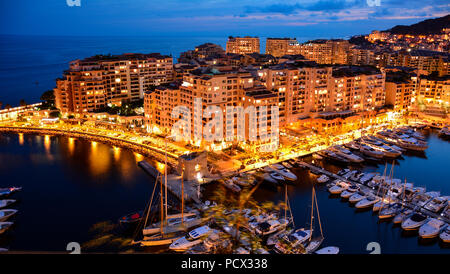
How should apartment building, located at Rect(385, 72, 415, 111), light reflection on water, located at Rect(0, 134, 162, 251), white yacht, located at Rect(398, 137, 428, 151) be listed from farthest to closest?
apartment building, located at Rect(385, 72, 415, 111) → white yacht, located at Rect(398, 137, 428, 151) → light reflection on water, located at Rect(0, 134, 162, 251)

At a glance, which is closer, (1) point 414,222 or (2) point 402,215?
(1) point 414,222

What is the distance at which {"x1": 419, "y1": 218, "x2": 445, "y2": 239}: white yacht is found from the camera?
467 inches

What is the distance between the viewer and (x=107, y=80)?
88.0ft

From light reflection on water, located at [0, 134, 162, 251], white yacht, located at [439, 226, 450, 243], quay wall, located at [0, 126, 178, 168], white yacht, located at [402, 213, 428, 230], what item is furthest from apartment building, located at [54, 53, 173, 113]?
white yacht, located at [439, 226, 450, 243]

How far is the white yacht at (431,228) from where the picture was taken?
11852mm

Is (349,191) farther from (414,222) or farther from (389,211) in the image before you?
(414,222)

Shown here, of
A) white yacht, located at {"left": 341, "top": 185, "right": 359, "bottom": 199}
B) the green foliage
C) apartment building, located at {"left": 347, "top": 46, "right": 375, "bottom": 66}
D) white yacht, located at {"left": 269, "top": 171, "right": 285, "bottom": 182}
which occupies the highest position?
apartment building, located at {"left": 347, "top": 46, "right": 375, "bottom": 66}

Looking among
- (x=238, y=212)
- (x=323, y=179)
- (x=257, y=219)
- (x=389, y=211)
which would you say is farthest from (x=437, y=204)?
(x=238, y=212)

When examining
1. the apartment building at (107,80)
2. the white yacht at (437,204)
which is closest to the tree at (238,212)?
the white yacht at (437,204)

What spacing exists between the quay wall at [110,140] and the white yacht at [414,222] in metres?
10.5

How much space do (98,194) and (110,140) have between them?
7.39 metres

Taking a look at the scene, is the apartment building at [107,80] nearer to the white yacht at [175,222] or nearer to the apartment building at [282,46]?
the white yacht at [175,222]

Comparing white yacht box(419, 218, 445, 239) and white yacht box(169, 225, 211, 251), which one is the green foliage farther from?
white yacht box(419, 218, 445, 239)

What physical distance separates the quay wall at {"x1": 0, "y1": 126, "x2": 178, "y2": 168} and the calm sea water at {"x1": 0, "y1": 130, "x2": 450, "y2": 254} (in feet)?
2.21
